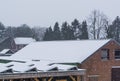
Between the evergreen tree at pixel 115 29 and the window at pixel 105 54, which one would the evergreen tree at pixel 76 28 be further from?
the window at pixel 105 54

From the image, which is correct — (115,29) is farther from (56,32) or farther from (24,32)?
(24,32)

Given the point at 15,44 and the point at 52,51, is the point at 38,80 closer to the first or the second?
the point at 52,51

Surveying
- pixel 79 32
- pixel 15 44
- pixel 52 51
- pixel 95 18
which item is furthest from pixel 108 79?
pixel 15 44

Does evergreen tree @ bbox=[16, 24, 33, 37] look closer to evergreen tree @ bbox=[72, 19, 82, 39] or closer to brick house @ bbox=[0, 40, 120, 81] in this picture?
evergreen tree @ bbox=[72, 19, 82, 39]

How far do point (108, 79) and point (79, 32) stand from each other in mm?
55919

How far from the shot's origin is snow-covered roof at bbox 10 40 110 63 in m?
36.9

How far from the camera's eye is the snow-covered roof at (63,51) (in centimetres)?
3694

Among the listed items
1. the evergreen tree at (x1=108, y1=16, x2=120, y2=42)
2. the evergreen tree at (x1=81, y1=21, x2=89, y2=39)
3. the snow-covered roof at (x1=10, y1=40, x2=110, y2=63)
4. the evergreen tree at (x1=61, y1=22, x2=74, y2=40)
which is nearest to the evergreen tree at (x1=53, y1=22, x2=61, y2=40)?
the evergreen tree at (x1=61, y1=22, x2=74, y2=40)

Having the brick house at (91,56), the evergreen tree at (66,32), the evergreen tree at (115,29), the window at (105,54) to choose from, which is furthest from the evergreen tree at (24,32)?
the window at (105,54)

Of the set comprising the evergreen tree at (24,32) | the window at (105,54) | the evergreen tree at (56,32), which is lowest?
the evergreen tree at (24,32)

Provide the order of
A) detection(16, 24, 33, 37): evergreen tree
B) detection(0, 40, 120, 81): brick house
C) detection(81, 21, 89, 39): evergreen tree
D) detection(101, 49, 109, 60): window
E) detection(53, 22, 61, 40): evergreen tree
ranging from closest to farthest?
1. detection(0, 40, 120, 81): brick house
2. detection(101, 49, 109, 60): window
3. detection(81, 21, 89, 39): evergreen tree
4. detection(53, 22, 61, 40): evergreen tree
5. detection(16, 24, 33, 37): evergreen tree

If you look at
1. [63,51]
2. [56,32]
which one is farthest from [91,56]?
[56,32]

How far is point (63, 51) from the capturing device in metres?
39.5

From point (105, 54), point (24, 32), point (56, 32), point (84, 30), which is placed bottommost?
point (24, 32)
